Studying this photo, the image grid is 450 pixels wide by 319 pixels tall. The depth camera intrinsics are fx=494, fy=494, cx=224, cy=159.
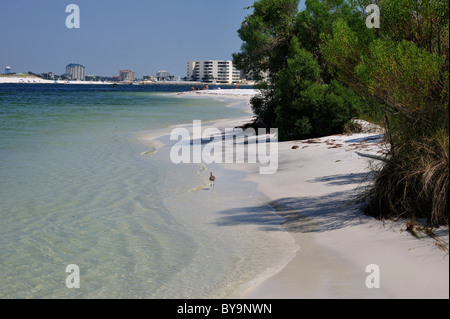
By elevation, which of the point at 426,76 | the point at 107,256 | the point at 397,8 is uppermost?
the point at 397,8

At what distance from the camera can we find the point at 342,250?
309 inches

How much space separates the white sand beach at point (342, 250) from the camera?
20.8 ft

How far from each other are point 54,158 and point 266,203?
1105 centimetres

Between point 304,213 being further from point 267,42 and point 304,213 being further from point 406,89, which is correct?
point 267,42

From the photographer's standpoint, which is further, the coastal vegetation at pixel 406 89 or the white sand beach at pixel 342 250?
the coastal vegetation at pixel 406 89

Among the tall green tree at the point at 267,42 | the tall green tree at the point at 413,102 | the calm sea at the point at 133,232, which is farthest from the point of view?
the tall green tree at the point at 267,42

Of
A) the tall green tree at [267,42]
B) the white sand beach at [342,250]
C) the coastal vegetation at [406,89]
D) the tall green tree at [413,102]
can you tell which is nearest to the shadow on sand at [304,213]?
the white sand beach at [342,250]

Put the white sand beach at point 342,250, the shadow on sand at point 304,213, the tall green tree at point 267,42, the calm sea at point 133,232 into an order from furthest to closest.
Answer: the tall green tree at point 267,42 → the shadow on sand at point 304,213 → the calm sea at point 133,232 → the white sand beach at point 342,250

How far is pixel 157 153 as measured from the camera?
817 inches

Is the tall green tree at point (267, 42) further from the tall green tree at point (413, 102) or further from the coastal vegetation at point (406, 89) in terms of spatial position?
the tall green tree at point (413, 102)

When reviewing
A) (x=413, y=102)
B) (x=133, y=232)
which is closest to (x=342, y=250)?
(x=413, y=102)

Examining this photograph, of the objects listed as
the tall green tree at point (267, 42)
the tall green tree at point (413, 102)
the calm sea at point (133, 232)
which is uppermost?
the tall green tree at point (267, 42)
